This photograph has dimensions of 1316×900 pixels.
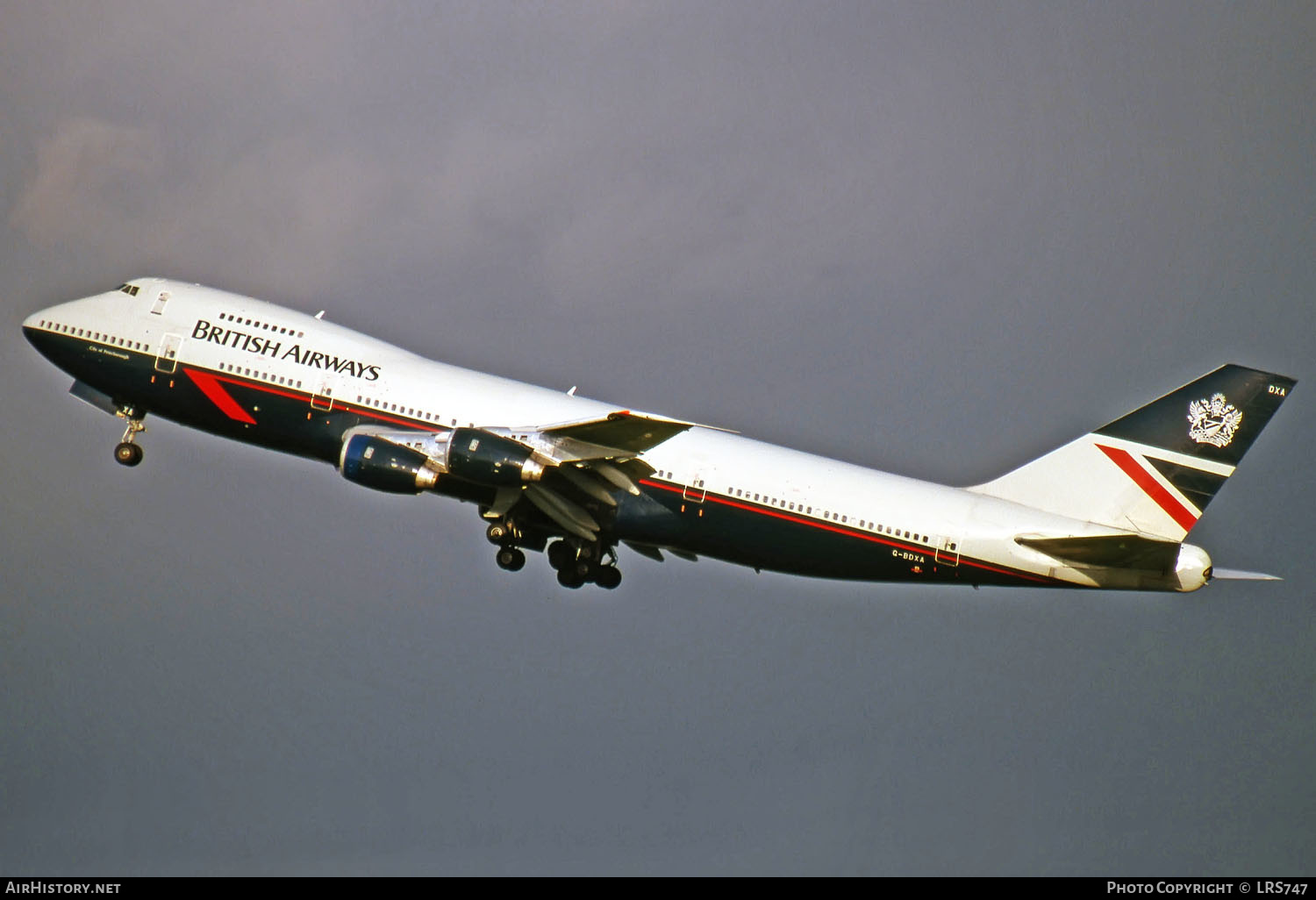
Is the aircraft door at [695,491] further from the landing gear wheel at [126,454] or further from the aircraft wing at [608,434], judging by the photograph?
the landing gear wheel at [126,454]

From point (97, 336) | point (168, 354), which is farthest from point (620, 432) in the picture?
point (97, 336)

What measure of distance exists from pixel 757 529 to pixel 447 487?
837 centimetres

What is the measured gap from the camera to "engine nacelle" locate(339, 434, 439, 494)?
4175 cm

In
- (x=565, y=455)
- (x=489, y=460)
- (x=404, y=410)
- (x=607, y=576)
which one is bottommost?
(x=607, y=576)

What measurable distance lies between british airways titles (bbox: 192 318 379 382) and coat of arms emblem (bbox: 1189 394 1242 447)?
22.1 meters

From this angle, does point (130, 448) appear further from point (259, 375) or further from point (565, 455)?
point (565, 455)

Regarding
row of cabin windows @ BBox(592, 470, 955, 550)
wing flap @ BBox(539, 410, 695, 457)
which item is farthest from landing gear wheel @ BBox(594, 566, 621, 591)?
wing flap @ BBox(539, 410, 695, 457)

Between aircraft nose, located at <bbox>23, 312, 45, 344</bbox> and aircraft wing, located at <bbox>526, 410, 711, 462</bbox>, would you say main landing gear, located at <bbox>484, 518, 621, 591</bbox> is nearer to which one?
aircraft wing, located at <bbox>526, 410, 711, 462</bbox>

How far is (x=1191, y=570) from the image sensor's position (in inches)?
1564

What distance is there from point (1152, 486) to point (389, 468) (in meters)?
20.1

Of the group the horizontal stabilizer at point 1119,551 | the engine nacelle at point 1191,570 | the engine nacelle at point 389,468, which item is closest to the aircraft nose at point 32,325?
the engine nacelle at point 389,468

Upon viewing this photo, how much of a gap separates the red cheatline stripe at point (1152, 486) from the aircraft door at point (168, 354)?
25.8 m

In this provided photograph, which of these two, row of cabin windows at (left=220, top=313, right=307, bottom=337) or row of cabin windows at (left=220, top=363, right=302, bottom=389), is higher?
row of cabin windows at (left=220, top=313, right=307, bottom=337)
